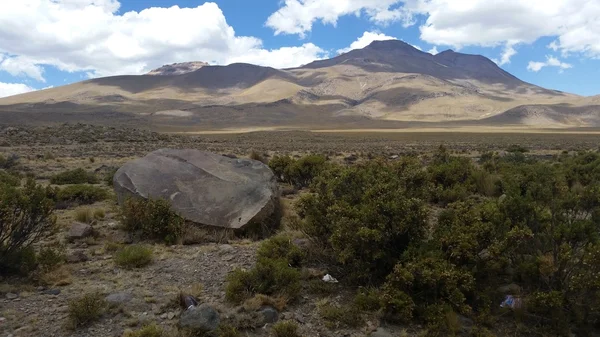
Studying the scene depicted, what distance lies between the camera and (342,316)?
6387 millimetres

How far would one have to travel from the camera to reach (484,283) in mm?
7418

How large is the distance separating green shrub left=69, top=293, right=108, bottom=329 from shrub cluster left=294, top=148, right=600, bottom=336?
309 cm

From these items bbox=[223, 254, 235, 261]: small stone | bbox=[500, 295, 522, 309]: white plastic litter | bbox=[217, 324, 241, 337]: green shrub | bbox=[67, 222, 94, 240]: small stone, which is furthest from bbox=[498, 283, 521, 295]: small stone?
bbox=[67, 222, 94, 240]: small stone

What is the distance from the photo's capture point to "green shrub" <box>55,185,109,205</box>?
13.5 metres

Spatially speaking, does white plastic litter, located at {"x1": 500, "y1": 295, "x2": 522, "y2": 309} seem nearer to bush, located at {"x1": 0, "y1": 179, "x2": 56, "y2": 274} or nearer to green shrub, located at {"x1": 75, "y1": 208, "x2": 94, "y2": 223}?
bush, located at {"x1": 0, "y1": 179, "x2": 56, "y2": 274}

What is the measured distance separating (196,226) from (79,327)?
4.07m

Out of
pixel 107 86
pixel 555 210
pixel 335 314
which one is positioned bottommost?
pixel 335 314

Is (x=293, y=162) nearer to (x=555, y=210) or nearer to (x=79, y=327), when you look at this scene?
(x=555, y=210)

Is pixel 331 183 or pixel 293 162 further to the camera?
pixel 293 162

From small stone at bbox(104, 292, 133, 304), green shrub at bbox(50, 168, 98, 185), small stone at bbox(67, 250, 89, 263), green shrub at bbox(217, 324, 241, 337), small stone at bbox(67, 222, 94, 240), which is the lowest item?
green shrub at bbox(217, 324, 241, 337)

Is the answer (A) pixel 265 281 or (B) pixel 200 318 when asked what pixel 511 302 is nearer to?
(A) pixel 265 281

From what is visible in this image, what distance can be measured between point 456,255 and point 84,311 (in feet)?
17.2

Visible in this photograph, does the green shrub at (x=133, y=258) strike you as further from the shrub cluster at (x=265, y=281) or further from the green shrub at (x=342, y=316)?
the green shrub at (x=342, y=316)

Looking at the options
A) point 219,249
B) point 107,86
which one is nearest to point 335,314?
point 219,249
